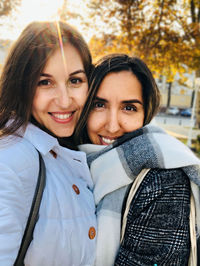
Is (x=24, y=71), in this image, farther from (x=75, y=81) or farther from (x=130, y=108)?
(x=130, y=108)

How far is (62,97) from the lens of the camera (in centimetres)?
175

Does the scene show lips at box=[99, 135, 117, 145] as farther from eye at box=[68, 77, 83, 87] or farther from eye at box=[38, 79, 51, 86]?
eye at box=[38, 79, 51, 86]

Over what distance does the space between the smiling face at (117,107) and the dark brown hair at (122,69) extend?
0.14 feet

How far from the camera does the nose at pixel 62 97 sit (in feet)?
5.67

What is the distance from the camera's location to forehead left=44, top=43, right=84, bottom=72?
1.62 metres

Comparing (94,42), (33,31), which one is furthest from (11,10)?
(33,31)

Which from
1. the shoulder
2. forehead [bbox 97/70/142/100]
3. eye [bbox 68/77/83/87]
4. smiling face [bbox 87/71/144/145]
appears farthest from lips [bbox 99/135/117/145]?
the shoulder

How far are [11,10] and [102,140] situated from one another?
8.92 meters

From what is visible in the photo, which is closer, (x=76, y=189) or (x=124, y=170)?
(x=76, y=189)

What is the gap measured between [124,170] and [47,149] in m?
0.58

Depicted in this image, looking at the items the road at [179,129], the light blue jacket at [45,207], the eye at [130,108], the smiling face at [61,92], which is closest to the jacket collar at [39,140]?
the light blue jacket at [45,207]

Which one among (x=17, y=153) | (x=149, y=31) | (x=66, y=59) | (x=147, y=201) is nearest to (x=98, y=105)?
(x=66, y=59)

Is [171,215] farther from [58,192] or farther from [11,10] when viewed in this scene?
[11,10]

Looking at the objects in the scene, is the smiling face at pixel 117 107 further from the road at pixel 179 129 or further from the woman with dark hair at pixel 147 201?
the road at pixel 179 129
